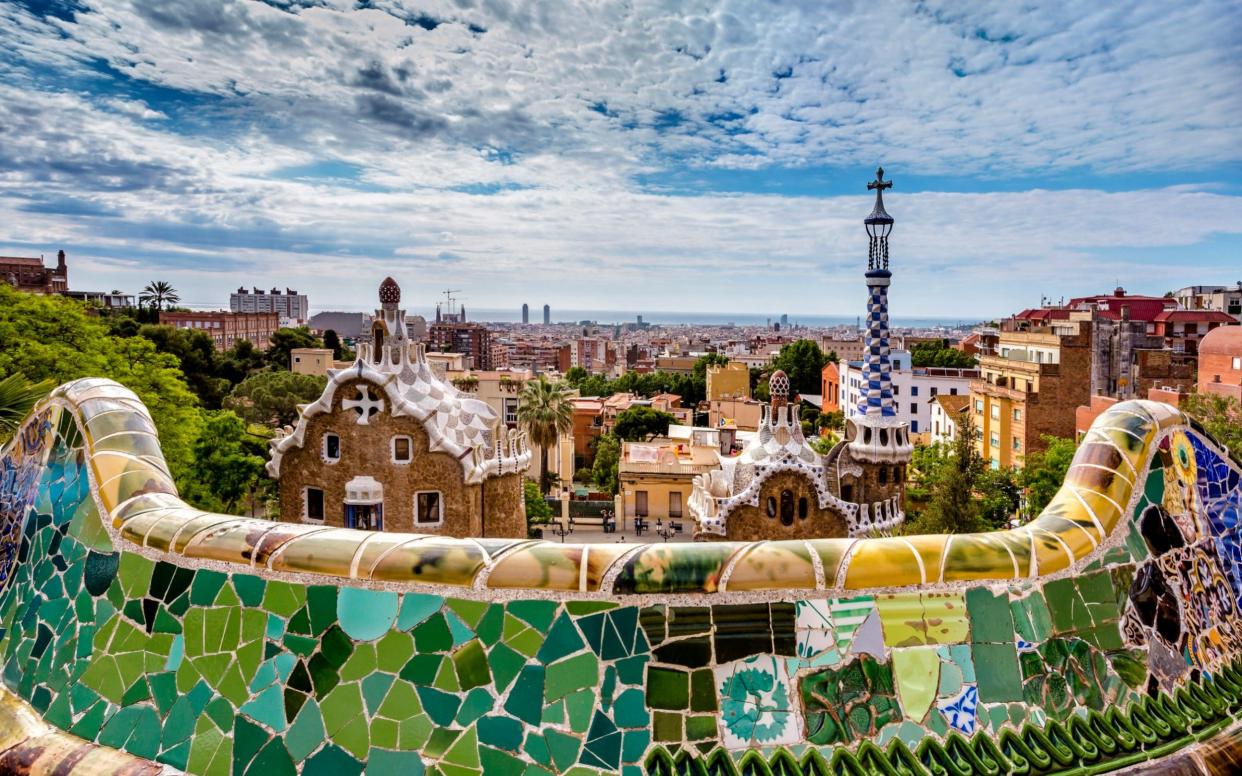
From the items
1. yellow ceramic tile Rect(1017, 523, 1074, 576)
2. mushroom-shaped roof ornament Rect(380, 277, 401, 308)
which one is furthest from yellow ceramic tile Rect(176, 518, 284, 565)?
mushroom-shaped roof ornament Rect(380, 277, 401, 308)

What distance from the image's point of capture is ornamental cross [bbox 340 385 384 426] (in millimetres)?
15844

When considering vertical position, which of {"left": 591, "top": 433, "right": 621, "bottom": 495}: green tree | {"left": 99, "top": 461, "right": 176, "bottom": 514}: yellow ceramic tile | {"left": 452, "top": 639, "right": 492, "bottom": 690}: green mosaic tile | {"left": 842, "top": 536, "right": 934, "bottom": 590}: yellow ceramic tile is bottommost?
{"left": 591, "top": 433, "right": 621, "bottom": 495}: green tree

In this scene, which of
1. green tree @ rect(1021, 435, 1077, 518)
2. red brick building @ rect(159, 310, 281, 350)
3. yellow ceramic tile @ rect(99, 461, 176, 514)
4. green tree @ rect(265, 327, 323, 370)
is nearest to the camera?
yellow ceramic tile @ rect(99, 461, 176, 514)

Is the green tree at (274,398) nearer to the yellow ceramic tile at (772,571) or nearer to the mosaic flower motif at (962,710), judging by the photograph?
the yellow ceramic tile at (772,571)

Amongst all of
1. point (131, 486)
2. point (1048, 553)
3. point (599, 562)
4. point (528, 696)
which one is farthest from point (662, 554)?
point (131, 486)

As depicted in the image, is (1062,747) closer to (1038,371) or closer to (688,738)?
(688,738)

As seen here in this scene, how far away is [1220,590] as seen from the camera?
4.18 metres

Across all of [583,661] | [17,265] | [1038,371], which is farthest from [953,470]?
[17,265]

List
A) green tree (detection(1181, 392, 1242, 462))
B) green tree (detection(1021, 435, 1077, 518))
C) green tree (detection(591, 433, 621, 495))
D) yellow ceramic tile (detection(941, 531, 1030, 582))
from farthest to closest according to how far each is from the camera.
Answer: green tree (detection(591, 433, 621, 495))
green tree (detection(1021, 435, 1077, 518))
green tree (detection(1181, 392, 1242, 462))
yellow ceramic tile (detection(941, 531, 1030, 582))

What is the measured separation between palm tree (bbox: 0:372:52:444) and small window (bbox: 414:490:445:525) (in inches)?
275

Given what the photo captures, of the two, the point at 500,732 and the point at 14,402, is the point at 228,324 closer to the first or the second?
the point at 14,402

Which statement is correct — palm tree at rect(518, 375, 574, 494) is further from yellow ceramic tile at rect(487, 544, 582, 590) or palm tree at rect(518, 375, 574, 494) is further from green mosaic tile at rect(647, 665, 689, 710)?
green mosaic tile at rect(647, 665, 689, 710)

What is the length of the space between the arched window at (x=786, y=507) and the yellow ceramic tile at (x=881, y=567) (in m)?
12.2

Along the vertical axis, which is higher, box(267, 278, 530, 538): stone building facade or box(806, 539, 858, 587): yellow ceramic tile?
box(806, 539, 858, 587): yellow ceramic tile
